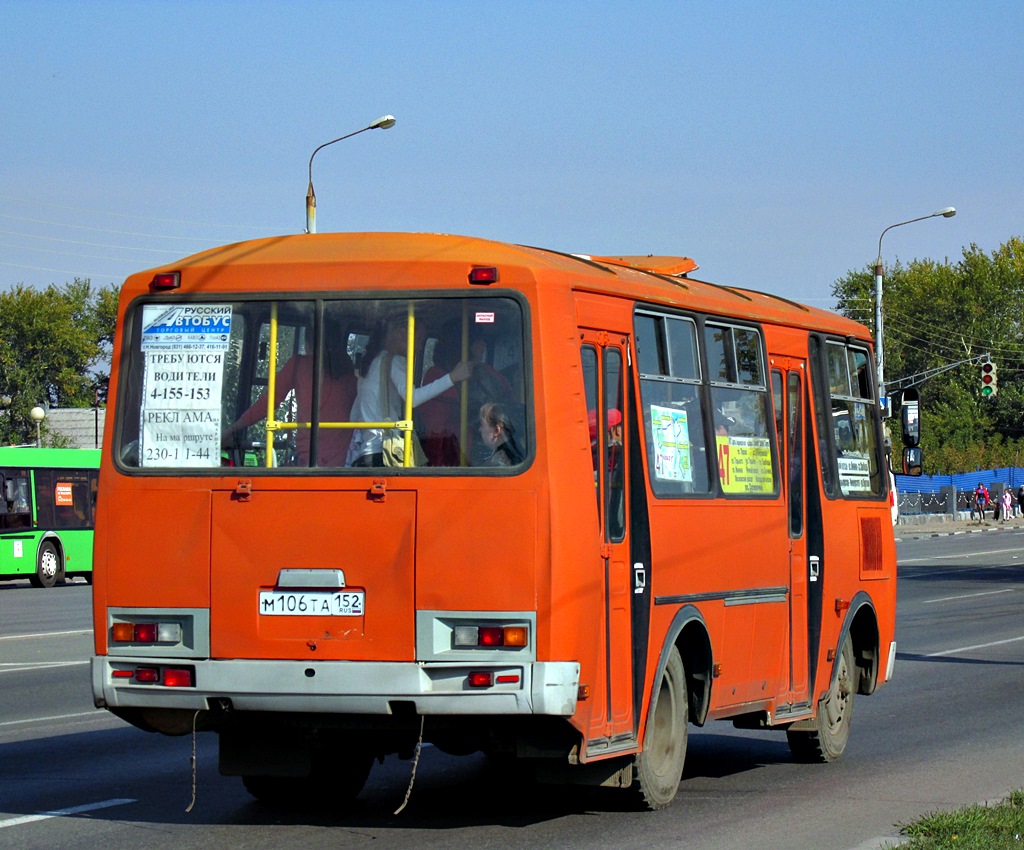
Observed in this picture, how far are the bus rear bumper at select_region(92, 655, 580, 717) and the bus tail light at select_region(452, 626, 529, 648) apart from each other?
104mm

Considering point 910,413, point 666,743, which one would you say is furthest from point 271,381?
point 910,413

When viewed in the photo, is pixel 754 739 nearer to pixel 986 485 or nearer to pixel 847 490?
pixel 847 490

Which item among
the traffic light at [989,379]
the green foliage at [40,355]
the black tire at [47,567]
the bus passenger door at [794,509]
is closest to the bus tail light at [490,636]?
the bus passenger door at [794,509]

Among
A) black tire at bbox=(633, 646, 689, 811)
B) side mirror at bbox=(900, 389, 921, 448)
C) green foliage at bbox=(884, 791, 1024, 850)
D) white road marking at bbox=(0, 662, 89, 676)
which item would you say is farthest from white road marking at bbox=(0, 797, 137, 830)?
white road marking at bbox=(0, 662, 89, 676)

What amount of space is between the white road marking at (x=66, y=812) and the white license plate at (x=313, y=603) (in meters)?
1.85

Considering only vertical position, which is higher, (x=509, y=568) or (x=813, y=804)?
(x=509, y=568)

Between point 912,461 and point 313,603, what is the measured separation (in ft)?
22.4

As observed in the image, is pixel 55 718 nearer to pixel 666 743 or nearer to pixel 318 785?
pixel 318 785

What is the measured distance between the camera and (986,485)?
8406cm

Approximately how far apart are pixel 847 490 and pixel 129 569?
532 cm

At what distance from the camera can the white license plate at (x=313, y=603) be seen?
7727 mm

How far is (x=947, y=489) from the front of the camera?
7756cm

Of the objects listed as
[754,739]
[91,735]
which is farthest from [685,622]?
[91,735]

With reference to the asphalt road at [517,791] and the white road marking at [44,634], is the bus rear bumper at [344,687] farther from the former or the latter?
the white road marking at [44,634]
